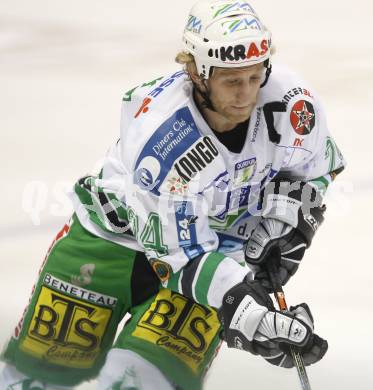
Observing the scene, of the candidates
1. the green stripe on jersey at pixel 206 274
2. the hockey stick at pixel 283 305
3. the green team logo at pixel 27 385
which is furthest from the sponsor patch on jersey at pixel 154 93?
the green team logo at pixel 27 385

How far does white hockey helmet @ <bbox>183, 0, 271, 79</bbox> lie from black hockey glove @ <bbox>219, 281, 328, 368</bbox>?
0.66 metres

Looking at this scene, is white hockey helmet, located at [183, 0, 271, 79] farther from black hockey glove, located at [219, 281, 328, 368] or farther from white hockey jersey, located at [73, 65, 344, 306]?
black hockey glove, located at [219, 281, 328, 368]

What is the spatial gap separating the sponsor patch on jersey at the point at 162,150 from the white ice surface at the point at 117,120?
934mm

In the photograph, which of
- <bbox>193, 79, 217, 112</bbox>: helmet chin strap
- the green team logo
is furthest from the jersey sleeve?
the green team logo

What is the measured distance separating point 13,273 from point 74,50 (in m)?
2.42

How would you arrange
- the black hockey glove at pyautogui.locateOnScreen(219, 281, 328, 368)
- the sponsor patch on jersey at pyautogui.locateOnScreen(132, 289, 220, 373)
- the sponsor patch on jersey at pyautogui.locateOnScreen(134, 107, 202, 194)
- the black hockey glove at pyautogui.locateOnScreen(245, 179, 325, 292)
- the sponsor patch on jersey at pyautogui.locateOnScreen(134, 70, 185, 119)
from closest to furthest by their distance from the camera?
1. the black hockey glove at pyautogui.locateOnScreen(219, 281, 328, 368)
2. the sponsor patch on jersey at pyautogui.locateOnScreen(134, 107, 202, 194)
3. the sponsor patch on jersey at pyautogui.locateOnScreen(134, 70, 185, 119)
4. the sponsor patch on jersey at pyautogui.locateOnScreen(132, 289, 220, 373)
5. the black hockey glove at pyautogui.locateOnScreen(245, 179, 325, 292)

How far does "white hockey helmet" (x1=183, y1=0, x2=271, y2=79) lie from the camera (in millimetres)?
3152

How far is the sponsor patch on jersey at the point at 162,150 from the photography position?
3.18 meters

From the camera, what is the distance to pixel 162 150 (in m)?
3.18

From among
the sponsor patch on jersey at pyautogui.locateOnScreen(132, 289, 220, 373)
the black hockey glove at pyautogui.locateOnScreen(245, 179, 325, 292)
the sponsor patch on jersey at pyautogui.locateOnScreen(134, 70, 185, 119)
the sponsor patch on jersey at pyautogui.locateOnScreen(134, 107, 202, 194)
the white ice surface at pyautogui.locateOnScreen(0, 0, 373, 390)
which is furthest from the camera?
the white ice surface at pyautogui.locateOnScreen(0, 0, 373, 390)

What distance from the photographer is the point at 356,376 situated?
4.09m

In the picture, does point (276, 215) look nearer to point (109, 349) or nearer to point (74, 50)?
point (109, 349)

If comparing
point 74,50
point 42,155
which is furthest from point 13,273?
point 74,50

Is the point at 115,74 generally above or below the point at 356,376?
above
